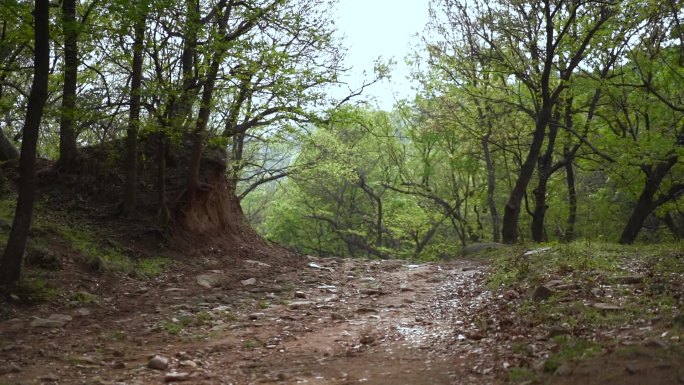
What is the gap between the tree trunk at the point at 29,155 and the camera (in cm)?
870

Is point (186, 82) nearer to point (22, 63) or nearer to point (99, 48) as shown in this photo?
point (99, 48)

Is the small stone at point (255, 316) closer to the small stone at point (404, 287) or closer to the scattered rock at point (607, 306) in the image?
the small stone at point (404, 287)

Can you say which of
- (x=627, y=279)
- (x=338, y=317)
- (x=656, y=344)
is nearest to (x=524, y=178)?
(x=627, y=279)

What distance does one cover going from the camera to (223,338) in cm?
815

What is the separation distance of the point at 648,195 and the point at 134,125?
1643cm

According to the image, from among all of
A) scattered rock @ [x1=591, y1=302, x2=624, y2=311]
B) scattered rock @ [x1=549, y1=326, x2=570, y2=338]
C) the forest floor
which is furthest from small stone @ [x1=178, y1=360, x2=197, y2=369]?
scattered rock @ [x1=591, y1=302, x2=624, y2=311]

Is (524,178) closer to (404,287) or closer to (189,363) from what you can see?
(404,287)

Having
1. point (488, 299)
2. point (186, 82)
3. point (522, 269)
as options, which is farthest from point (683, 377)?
point (186, 82)

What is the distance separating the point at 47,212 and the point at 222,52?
5.76 metres

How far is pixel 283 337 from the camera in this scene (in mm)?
8266

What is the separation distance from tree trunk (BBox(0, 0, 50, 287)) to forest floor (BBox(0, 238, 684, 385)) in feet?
1.73

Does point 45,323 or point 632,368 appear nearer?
point 632,368

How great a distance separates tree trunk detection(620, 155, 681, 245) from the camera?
18938 millimetres

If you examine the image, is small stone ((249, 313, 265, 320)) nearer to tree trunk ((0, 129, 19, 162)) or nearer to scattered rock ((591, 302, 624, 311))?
scattered rock ((591, 302, 624, 311))
